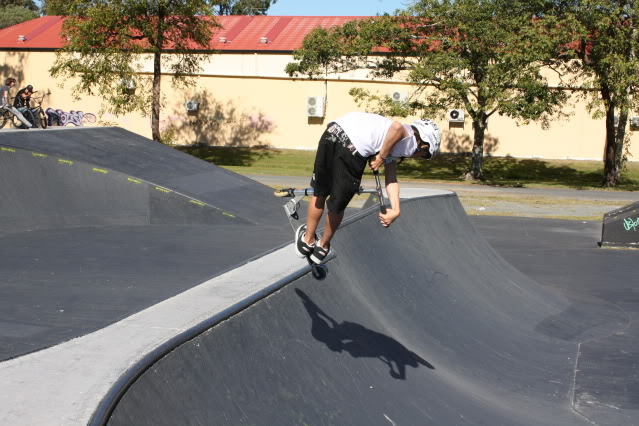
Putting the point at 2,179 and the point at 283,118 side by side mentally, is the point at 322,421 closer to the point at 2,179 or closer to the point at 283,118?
the point at 2,179

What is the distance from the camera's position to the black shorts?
17.1ft

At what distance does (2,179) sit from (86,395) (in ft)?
28.4

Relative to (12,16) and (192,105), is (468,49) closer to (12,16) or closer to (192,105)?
(192,105)

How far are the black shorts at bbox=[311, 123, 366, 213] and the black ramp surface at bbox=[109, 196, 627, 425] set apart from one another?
0.78m

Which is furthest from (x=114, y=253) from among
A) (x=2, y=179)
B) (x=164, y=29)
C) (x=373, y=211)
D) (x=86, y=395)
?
(x=164, y=29)

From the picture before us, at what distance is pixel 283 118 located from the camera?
40344 mm

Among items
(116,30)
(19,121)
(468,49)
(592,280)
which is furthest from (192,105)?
(592,280)

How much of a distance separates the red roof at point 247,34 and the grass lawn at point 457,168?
18.8 ft

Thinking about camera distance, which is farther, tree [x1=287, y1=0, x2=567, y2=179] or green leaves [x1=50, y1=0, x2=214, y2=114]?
green leaves [x1=50, y1=0, x2=214, y2=114]

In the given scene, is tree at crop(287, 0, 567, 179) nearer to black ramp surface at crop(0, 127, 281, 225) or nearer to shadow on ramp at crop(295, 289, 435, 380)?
black ramp surface at crop(0, 127, 281, 225)

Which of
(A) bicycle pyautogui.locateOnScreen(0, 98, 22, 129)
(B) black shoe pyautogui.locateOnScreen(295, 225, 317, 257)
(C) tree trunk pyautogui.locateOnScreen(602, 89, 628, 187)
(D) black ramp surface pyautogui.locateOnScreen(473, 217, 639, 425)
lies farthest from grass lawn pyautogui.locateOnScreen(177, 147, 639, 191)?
(B) black shoe pyautogui.locateOnScreen(295, 225, 317, 257)

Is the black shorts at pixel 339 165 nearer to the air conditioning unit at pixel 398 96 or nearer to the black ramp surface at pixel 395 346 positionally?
the black ramp surface at pixel 395 346

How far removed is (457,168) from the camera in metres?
35.9

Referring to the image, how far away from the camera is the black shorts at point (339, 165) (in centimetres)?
522
